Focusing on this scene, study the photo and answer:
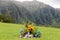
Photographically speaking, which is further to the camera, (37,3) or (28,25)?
(37,3)

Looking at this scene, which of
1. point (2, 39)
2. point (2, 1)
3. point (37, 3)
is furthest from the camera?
point (37, 3)

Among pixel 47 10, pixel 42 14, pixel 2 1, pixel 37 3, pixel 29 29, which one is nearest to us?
pixel 29 29

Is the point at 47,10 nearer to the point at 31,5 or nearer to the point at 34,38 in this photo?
the point at 31,5

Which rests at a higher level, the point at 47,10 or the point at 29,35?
the point at 29,35

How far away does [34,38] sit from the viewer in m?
13.7

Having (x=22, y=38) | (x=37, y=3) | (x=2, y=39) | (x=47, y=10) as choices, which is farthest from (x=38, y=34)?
(x=37, y=3)

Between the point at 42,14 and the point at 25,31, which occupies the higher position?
the point at 25,31

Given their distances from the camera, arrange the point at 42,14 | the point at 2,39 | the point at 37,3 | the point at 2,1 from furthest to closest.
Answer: the point at 37,3 → the point at 2,1 → the point at 42,14 → the point at 2,39

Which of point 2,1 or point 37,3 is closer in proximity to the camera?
point 2,1

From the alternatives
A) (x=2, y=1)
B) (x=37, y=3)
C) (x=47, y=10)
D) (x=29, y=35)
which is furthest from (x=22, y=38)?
(x=37, y=3)

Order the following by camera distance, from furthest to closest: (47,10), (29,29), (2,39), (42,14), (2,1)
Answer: (2,1) → (47,10) → (42,14) → (29,29) → (2,39)

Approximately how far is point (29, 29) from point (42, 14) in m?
93.3

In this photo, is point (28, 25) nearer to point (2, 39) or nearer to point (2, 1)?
point (2, 39)

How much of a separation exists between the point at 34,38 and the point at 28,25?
3.18ft
